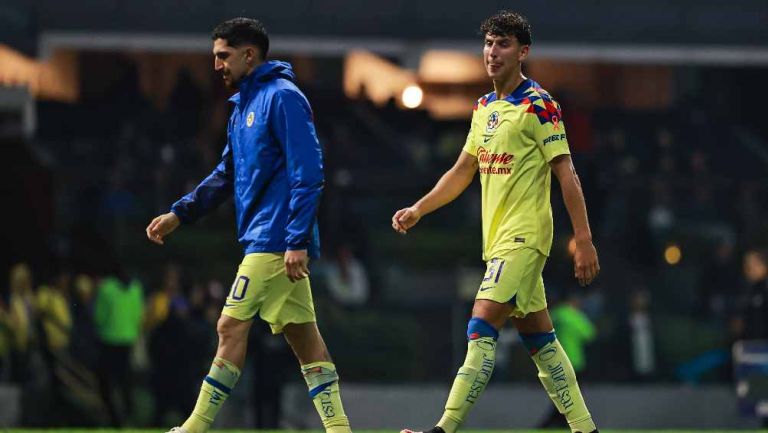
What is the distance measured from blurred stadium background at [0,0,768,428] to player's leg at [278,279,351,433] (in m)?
10.2

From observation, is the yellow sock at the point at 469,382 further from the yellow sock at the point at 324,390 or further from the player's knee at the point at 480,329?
the yellow sock at the point at 324,390

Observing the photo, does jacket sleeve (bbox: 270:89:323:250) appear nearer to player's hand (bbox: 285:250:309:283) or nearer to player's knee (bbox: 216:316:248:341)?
player's hand (bbox: 285:250:309:283)

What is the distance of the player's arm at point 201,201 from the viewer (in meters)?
8.74

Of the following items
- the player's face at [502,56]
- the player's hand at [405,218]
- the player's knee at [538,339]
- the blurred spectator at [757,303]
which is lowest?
the blurred spectator at [757,303]

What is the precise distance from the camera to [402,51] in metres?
21.9

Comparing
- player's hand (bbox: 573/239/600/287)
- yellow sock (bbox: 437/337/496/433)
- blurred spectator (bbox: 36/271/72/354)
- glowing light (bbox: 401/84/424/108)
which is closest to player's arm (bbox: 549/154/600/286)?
player's hand (bbox: 573/239/600/287)

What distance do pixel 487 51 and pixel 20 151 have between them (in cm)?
1458

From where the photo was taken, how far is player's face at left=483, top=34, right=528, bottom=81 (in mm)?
8711

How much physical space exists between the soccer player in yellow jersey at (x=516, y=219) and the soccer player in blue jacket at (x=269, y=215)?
0.73 metres

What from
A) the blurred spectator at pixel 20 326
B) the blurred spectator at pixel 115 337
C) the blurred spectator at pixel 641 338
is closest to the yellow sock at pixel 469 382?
the blurred spectator at pixel 115 337

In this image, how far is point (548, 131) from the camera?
8.55 meters

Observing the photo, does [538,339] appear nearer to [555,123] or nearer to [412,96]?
[555,123]

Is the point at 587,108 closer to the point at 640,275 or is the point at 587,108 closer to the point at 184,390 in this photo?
the point at 640,275

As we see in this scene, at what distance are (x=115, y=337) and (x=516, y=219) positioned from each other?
11082 mm
